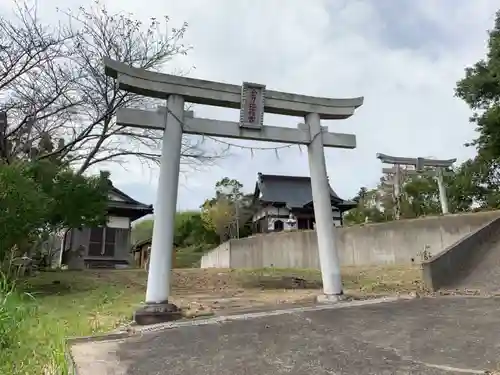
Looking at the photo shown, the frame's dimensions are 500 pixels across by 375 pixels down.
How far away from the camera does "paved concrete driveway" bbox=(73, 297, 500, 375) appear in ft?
9.33

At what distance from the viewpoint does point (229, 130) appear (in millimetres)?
6555

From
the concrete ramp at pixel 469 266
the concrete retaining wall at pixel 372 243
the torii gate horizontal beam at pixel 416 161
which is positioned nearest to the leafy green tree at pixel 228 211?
the concrete retaining wall at pixel 372 243

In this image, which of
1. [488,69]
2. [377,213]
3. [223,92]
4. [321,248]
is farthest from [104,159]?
[377,213]

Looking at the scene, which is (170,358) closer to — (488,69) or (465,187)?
(488,69)

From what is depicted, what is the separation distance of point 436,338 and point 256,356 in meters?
1.63

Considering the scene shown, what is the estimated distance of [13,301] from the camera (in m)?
3.54

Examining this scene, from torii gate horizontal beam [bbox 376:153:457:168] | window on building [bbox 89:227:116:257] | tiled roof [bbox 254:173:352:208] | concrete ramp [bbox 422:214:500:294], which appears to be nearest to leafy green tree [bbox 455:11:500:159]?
torii gate horizontal beam [bbox 376:153:457:168]

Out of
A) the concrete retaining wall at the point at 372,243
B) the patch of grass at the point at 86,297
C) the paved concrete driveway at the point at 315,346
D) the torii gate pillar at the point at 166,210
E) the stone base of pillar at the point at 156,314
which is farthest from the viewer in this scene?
the concrete retaining wall at the point at 372,243

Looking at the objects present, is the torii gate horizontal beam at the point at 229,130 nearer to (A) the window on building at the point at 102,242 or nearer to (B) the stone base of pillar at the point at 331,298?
(B) the stone base of pillar at the point at 331,298

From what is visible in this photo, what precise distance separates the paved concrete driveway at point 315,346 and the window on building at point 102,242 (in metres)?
15.2

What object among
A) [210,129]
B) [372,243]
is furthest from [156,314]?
[372,243]

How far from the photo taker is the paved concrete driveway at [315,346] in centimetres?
284

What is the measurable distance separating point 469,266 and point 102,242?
15.2 m

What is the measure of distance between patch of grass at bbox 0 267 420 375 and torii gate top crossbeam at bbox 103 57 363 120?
3221 millimetres
